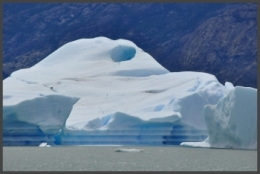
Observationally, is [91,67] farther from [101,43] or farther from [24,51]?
[24,51]

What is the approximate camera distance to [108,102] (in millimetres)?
21141

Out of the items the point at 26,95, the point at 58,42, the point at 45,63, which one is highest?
the point at 26,95

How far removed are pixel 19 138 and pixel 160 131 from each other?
14.4ft

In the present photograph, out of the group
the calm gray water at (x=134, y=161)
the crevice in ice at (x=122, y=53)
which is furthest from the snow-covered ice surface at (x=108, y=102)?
the calm gray water at (x=134, y=161)

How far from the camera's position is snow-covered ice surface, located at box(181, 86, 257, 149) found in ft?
50.5

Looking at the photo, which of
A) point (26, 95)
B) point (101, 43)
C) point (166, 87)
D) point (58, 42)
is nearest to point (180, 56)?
point (58, 42)

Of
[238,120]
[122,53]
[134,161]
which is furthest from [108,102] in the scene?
[134,161]

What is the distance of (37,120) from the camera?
18.2 metres

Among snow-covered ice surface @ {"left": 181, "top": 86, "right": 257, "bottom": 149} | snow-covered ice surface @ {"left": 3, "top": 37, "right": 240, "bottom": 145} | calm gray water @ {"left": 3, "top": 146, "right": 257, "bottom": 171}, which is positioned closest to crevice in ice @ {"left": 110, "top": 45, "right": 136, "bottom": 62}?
snow-covered ice surface @ {"left": 3, "top": 37, "right": 240, "bottom": 145}

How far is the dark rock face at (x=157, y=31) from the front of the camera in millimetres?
43438

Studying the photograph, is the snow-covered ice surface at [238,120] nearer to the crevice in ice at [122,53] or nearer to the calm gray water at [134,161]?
the calm gray water at [134,161]

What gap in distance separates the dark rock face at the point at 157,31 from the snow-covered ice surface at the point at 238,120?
25405 mm

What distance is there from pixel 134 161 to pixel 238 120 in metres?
3.81

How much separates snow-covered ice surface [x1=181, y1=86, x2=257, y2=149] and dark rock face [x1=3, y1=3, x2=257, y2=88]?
25.4 metres
